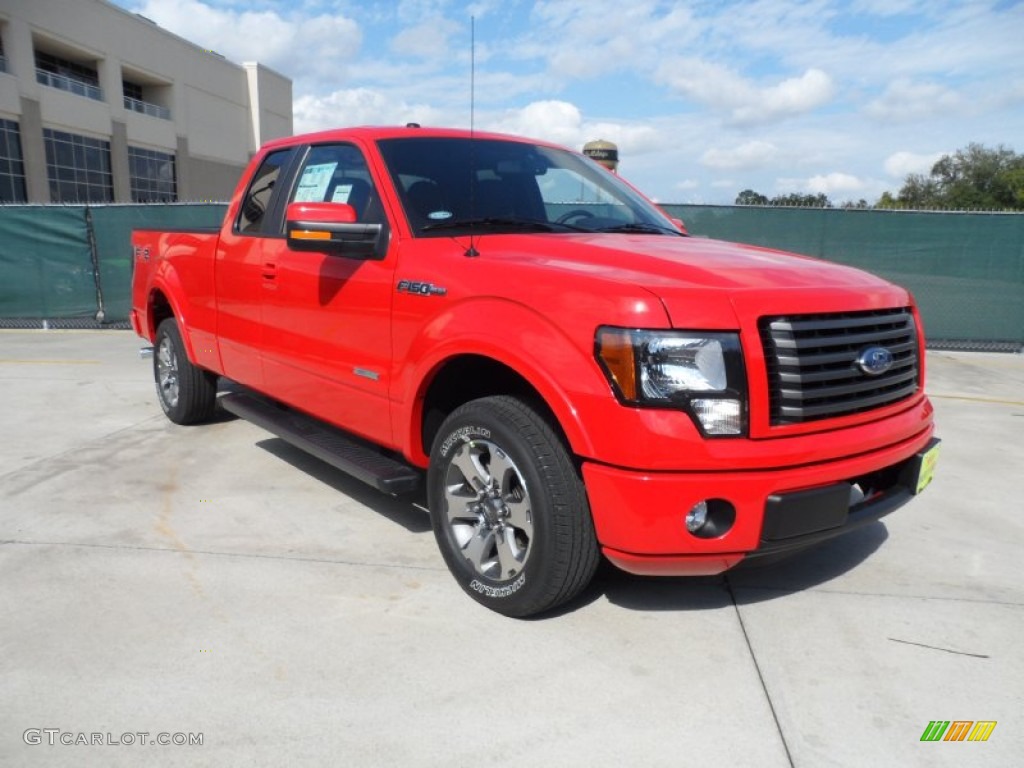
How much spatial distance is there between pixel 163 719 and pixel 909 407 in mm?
2961

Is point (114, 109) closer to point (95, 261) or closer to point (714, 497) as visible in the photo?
point (95, 261)

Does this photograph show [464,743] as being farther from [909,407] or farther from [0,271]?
[0,271]

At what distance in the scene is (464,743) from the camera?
7.64 ft

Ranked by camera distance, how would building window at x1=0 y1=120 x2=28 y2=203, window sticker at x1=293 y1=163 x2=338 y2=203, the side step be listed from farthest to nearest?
building window at x1=0 y1=120 x2=28 y2=203 < window sticker at x1=293 y1=163 x2=338 y2=203 < the side step

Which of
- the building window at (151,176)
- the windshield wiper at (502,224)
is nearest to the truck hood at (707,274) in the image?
the windshield wiper at (502,224)

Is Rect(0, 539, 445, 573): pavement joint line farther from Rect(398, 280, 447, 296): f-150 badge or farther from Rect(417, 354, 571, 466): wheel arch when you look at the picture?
Rect(398, 280, 447, 296): f-150 badge

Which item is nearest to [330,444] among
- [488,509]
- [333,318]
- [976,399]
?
[333,318]

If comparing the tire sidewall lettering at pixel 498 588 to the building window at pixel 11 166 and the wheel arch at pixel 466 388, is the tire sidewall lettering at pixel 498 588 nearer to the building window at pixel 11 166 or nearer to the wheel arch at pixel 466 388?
the wheel arch at pixel 466 388

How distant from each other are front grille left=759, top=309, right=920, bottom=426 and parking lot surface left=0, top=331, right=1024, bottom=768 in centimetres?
90

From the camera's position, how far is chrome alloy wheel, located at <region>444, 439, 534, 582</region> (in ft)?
9.66

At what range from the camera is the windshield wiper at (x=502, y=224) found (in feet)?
11.6

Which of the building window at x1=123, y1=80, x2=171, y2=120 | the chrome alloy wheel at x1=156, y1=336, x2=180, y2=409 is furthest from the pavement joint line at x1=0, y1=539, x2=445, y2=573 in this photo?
the building window at x1=123, y1=80, x2=171, y2=120

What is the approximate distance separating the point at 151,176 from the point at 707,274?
5041 cm

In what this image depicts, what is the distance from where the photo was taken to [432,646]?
9.34 feet
